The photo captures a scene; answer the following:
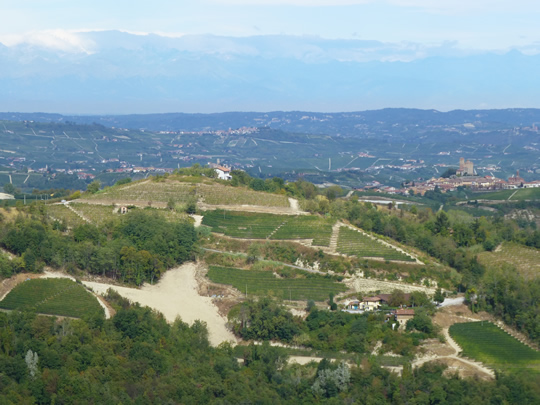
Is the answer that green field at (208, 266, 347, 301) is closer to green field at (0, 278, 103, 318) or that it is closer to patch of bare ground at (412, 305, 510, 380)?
patch of bare ground at (412, 305, 510, 380)

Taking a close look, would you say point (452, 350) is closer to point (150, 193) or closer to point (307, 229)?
point (307, 229)

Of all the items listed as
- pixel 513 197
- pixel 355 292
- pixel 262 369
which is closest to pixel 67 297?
pixel 262 369

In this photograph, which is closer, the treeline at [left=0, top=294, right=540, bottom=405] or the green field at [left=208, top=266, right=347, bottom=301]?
the treeline at [left=0, top=294, right=540, bottom=405]

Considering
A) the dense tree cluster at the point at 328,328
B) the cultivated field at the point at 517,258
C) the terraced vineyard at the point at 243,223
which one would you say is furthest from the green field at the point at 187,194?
the dense tree cluster at the point at 328,328

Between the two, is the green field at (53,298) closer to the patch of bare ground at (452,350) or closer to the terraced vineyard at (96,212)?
the terraced vineyard at (96,212)

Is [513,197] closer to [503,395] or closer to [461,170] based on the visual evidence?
[461,170]

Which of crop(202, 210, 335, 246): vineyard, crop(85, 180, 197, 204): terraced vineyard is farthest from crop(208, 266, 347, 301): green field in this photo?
crop(85, 180, 197, 204): terraced vineyard

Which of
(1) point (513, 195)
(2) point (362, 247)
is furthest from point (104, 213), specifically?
(1) point (513, 195)
